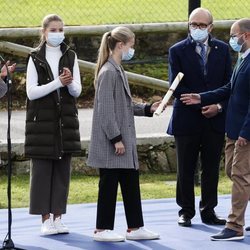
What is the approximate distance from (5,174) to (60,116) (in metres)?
3.26

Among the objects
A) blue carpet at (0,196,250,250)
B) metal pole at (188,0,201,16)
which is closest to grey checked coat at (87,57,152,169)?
blue carpet at (0,196,250,250)

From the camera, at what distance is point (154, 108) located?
9367 mm

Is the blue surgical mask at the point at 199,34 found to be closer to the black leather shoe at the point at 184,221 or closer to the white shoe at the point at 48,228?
the black leather shoe at the point at 184,221

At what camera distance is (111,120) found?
902 cm

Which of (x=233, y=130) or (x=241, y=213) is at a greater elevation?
(x=233, y=130)

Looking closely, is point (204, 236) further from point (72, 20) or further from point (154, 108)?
point (72, 20)

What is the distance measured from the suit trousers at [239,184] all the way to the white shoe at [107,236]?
85 centimetres

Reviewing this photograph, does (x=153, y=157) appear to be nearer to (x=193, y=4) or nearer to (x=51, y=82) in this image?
(x=193, y=4)

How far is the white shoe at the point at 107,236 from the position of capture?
9203mm

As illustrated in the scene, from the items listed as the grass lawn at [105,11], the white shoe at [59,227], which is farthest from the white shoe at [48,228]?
the grass lawn at [105,11]

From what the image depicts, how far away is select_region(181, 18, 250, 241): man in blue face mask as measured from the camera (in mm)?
9148

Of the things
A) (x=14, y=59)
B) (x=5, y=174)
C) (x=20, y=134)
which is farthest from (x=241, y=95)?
(x=14, y=59)

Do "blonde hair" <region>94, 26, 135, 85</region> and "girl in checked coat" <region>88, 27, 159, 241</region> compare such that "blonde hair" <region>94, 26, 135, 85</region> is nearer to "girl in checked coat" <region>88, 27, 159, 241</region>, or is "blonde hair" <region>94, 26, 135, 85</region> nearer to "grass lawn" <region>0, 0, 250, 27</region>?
"girl in checked coat" <region>88, 27, 159, 241</region>

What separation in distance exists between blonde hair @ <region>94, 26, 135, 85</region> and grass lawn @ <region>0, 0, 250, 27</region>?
6.41m
